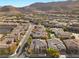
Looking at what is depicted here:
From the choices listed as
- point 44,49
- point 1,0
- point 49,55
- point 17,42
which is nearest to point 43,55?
point 49,55

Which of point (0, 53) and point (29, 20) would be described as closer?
point (0, 53)

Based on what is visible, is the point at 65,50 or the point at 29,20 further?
the point at 29,20

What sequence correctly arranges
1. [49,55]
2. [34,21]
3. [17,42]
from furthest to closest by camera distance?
1. [34,21]
2. [17,42]
3. [49,55]

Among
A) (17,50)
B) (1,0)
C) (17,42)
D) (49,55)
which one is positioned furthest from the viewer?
(17,42)

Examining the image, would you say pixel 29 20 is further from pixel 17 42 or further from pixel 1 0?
pixel 1 0

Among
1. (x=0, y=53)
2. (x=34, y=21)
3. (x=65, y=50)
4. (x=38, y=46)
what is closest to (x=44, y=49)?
(x=38, y=46)

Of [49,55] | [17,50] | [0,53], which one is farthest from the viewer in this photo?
[17,50]

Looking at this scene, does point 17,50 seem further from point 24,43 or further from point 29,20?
point 29,20

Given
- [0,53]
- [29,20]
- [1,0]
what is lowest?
[29,20]

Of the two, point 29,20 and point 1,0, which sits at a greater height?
point 1,0
